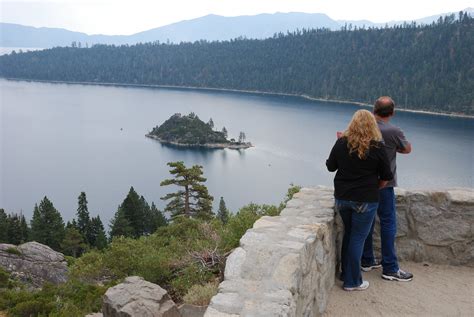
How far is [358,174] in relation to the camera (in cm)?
434

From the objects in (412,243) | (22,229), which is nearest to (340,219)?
(412,243)

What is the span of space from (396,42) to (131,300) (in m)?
197

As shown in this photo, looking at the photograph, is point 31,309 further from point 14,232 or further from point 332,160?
point 14,232

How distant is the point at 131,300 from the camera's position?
4633 mm

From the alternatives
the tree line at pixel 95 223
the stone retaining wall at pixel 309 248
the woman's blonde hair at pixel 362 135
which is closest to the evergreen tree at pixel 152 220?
the tree line at pixel 95 223

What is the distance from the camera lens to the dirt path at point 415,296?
4395 millimetres

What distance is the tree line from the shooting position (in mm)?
33438

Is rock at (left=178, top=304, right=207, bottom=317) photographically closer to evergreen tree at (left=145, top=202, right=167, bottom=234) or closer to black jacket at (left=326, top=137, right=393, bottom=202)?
black jacket at (left=326, top=137, right=393, bottom=202)

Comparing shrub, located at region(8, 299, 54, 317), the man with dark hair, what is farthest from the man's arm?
shrub, located at region(8, 299, 54, 317)

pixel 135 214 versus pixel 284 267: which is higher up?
pixel 284 267

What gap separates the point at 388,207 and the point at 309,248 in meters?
1.43

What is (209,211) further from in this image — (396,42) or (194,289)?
(396,42)

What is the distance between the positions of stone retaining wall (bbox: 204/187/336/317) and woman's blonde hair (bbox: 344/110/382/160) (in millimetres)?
773

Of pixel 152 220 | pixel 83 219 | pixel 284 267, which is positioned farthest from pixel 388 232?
pixel 83 219
